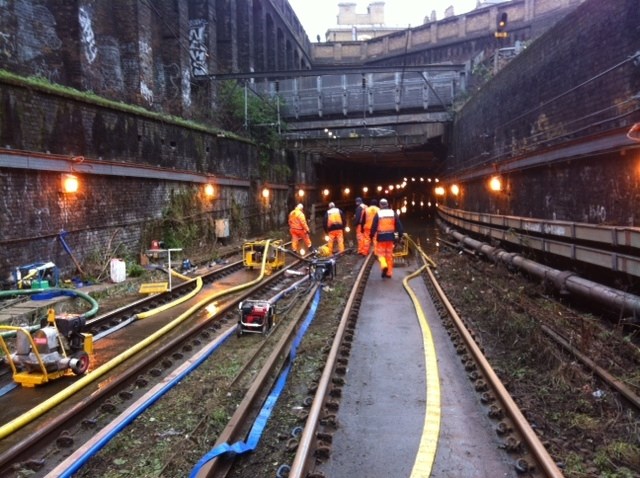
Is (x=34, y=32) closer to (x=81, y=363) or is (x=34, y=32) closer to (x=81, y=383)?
(x=81, y=363)

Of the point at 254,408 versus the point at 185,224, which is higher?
the point at 185,224

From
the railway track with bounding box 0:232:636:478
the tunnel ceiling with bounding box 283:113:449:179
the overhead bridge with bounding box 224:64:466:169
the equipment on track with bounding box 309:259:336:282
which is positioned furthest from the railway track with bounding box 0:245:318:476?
the tunnel ceiling with bounding box 283:113:449:179

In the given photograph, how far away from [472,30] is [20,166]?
35162 millimetres

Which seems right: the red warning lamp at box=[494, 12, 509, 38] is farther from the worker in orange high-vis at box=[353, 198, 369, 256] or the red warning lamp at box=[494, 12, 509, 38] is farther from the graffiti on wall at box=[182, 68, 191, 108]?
the graffiti on wall at box=[182, 68, 191, 108]

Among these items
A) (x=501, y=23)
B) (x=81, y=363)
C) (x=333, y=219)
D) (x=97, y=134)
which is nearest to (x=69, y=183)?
(x=97, y=134)

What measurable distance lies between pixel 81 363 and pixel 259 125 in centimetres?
1977

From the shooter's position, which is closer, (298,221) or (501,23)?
(501,23)

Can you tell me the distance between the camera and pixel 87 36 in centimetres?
1620

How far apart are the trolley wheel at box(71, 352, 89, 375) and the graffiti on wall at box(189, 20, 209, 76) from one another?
1958cm

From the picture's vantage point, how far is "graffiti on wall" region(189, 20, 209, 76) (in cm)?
2349

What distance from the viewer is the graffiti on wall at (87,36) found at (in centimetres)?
1588

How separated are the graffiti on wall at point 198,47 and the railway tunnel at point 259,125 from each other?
0.07 m

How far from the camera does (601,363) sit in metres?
6.07

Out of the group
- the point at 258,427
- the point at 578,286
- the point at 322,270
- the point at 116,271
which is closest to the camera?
the point at 258,427
